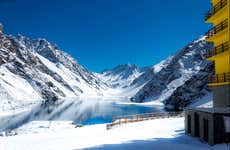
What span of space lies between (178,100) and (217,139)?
147035 mm

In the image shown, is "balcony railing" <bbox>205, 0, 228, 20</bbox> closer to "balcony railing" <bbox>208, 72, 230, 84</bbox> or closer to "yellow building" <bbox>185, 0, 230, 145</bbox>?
"yellow building" <bbox>185, 0, 230, 145</bbox>

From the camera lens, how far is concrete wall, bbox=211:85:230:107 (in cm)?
3119

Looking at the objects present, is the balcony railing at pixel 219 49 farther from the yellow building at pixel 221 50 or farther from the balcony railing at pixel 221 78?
the balcony railing at pixel 221 78

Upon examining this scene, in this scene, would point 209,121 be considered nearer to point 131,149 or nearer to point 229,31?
point 131,149

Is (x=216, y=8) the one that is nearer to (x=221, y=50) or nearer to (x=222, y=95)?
(x=221, y=50)

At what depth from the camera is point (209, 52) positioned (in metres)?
37.2

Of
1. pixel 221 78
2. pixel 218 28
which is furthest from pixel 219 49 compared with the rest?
pixel 221 78

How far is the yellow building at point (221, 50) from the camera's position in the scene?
104 feet

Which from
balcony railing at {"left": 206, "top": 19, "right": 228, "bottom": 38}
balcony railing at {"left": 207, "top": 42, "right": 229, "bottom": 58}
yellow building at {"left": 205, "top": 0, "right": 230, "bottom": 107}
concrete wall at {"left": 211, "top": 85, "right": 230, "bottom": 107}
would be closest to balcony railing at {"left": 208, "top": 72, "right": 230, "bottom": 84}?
yellow building at {"left": 205, "top": 0, "right": 230, "bottom": 107}

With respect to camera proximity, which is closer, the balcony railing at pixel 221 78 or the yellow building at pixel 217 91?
the yellow building at pixel 217 91

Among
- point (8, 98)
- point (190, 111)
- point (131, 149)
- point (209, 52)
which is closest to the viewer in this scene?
point (131, 149)

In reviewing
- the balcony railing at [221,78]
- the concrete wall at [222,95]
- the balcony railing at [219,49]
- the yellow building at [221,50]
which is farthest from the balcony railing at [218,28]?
the concrete wall at [222,95]

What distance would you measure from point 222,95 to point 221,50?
196 inches

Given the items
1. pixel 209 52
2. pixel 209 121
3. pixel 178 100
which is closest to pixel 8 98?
pixel 178 100
